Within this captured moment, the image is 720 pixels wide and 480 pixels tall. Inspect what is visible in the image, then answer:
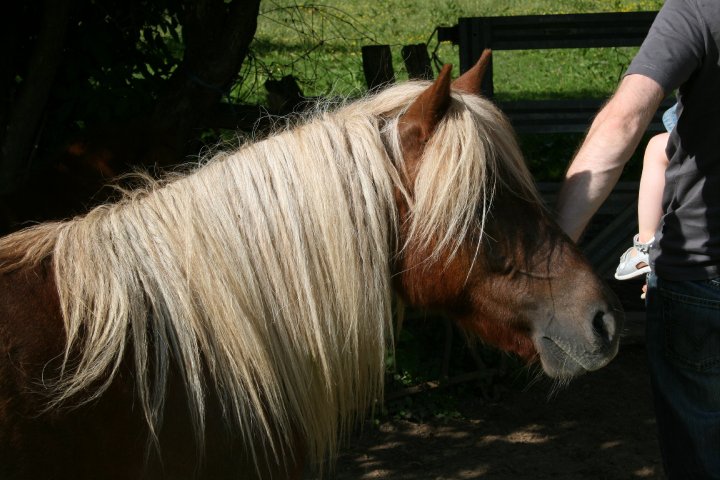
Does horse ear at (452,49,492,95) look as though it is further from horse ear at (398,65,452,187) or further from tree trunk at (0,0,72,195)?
tree trunk at (0,0,72,195)

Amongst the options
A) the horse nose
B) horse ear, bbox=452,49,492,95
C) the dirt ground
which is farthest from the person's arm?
the dirt ground

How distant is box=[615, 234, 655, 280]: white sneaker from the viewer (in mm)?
2801

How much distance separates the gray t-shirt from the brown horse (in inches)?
17.3

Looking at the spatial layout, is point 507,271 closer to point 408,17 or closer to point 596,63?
point 596,63

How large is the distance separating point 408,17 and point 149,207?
1371cm

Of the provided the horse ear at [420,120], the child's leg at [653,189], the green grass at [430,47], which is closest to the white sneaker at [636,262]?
the child's leg at [653,189]

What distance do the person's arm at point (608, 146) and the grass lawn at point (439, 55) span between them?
10.9 feet

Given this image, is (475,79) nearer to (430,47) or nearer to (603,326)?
(603,326)

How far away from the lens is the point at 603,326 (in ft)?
7.49

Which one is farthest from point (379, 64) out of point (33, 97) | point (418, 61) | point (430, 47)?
point (430, 47)

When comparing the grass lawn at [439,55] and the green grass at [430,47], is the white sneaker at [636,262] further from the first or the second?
the green grass at [430,47]

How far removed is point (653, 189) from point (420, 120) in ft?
3.32

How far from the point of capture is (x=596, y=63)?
11.4 metres

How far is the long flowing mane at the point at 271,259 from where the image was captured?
80.6 inches
